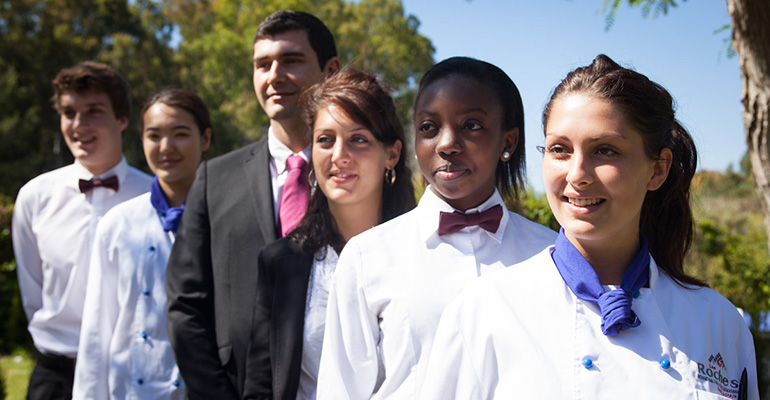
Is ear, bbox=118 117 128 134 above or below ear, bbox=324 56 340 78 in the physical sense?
below

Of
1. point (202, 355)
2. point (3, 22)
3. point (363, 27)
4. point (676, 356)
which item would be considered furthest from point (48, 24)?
point (676, 356)

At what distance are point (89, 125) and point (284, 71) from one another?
1640 mm

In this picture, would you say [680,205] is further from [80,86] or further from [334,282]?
[80,86]

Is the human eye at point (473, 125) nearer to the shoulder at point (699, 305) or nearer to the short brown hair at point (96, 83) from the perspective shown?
the shoulder at point (699, 305)

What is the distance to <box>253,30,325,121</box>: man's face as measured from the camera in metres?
3.26

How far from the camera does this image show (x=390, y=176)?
2.93 metres

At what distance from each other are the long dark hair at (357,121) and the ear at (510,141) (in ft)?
1.85

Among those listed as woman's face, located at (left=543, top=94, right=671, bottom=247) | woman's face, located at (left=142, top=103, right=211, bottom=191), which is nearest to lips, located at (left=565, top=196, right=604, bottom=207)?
woman's face, located at (left=543, top=94, right=671, bottom=247)

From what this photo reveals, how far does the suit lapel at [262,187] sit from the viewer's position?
9.57ft

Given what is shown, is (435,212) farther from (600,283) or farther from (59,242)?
(59,242)

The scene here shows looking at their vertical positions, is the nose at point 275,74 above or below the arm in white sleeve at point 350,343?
above

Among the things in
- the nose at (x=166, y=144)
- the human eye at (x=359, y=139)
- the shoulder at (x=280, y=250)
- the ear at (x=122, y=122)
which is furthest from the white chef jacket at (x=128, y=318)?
the human eye at (x=359, y=139)

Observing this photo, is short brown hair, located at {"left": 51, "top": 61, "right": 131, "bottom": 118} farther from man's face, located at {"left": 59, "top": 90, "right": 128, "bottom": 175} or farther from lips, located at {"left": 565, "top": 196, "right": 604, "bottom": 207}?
lips, located at {"left": 565, "top": 196, "right": 604, "bottom": 207}

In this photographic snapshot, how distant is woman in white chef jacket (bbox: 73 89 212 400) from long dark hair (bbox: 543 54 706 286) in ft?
7.83
